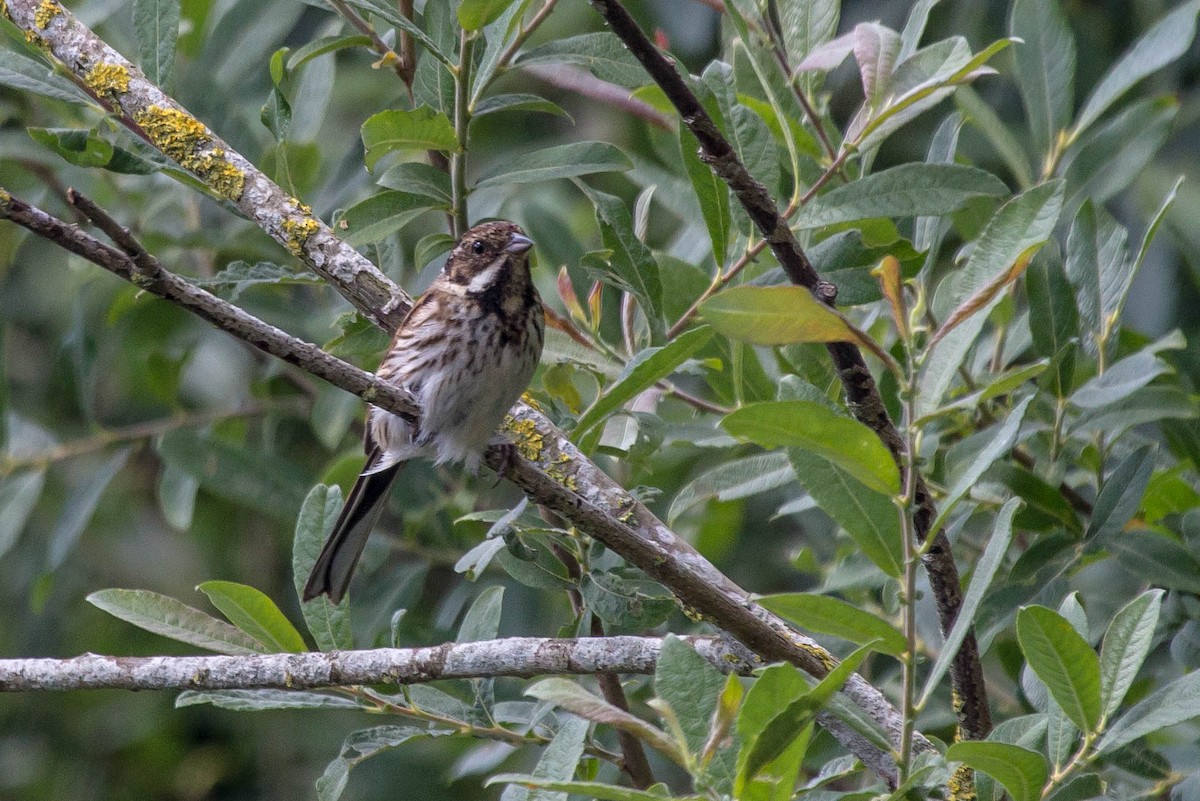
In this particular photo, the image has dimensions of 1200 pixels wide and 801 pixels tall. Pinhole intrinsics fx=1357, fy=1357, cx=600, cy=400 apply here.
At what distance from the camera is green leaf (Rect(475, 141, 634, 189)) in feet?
9.59

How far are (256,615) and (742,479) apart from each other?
3.54ft

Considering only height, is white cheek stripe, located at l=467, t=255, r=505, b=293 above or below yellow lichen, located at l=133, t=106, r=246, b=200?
below

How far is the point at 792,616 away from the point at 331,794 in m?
1.07

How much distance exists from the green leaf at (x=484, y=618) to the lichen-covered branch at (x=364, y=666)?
0.32 m

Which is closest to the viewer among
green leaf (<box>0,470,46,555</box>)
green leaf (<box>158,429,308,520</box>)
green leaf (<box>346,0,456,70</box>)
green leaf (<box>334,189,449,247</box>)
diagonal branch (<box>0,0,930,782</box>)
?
diagonal branch (<box>0,0,930,782</box>)

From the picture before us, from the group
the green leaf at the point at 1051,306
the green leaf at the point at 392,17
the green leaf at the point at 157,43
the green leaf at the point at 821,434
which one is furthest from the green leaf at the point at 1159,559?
the green leaf at the point at 157,43

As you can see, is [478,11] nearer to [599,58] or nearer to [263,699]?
[599,58]

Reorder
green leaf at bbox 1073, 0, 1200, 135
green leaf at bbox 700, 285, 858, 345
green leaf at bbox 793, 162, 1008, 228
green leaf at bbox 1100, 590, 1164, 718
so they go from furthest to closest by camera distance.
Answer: green leaf at bbox 1073, 0, 1200, 135 < green leaf at bbox 793, 162, 1008, 228 < green leaf at bbox 1100, 590, 1164, 718 < green leaf at bbox 700, 285, 858, 345

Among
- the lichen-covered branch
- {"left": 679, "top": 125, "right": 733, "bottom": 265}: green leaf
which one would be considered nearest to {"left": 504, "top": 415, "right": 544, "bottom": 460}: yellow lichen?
the lichen-covered branch

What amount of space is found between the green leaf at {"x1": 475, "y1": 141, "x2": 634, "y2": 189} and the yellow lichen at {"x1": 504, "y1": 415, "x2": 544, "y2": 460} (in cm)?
53

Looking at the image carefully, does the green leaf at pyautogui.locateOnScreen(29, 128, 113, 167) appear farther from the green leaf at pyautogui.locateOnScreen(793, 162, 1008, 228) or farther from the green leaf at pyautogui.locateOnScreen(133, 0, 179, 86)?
the green leaf at pyautogui.locateOnScreen(793, 162, 1008, 228)

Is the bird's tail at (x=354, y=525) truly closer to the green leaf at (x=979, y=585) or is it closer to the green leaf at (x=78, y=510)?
the green leaf at (x=78, y=510)

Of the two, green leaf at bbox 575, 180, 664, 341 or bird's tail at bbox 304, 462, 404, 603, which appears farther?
bird's tail at bbox 304, 462, 404, 603

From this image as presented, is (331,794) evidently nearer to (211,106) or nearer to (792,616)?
(792,616)
